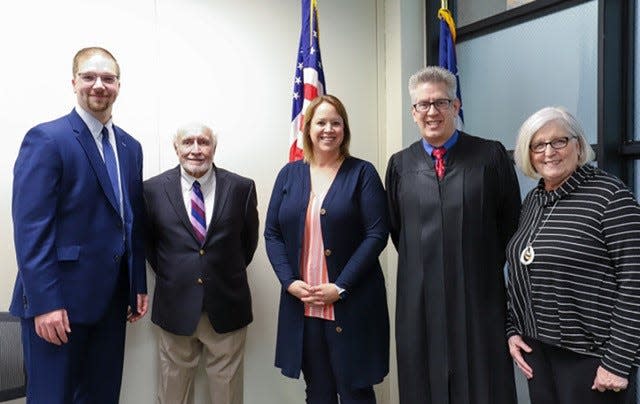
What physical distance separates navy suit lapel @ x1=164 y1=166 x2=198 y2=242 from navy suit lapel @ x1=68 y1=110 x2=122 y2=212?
51 centimetres

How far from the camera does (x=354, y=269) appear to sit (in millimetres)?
2143

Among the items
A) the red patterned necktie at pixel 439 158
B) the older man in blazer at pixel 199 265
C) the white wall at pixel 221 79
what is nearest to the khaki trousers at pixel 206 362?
the older man in blazer at pixel 199 265

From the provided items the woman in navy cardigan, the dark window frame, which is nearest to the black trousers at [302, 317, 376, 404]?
the woman in navy cardigan

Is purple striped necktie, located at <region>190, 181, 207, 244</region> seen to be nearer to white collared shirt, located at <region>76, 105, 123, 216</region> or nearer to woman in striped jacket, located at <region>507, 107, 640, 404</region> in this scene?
white collared shirt, located at <region>76, 105, 123, 216</region>

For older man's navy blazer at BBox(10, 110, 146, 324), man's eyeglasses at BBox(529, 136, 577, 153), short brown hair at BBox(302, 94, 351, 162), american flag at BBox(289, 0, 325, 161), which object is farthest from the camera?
american flag at BBox(289, 0, 325, 161)

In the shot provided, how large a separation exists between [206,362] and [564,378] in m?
1.74

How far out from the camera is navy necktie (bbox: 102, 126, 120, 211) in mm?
2113

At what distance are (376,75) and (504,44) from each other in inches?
31.7

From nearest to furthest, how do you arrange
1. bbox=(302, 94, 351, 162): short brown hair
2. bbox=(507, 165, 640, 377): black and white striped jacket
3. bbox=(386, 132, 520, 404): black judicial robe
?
bbox=(507, 165, 640, 377): black and white striped jacket
bbox=(386, 132, 520, 404): black judicial robe
bbox=(302, 94, 351, 162): short brown hair

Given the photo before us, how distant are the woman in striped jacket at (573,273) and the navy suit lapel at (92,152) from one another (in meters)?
1.47

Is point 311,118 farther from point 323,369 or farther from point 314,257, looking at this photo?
point 323,369

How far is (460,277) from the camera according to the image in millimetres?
1981

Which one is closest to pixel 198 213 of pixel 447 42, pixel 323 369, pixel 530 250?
pixel 323 369

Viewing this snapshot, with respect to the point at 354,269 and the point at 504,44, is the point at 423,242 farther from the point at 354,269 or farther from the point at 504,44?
the point at 504,44
